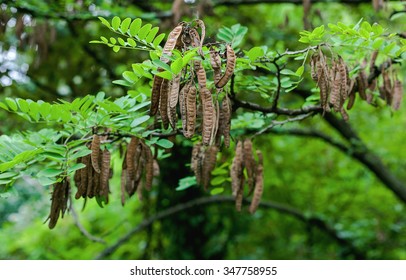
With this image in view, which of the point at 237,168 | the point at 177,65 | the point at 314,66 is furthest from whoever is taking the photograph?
the point at 237,168

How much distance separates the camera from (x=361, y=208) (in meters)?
5.66

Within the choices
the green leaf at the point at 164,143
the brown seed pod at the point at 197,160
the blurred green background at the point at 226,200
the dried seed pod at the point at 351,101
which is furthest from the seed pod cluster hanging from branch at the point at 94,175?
the blurred green background at the point at 226,200

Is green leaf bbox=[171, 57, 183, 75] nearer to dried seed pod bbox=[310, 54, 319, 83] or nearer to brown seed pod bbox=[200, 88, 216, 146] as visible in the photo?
brown seed pod bbox=[200, 88, 216, 146]

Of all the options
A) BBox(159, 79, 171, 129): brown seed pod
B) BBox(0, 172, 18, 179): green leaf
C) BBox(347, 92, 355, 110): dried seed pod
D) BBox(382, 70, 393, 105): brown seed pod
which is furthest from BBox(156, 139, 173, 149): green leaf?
BBox(382, 70, 393, 105): brown seed pod

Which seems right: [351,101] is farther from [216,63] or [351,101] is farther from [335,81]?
[216,63]

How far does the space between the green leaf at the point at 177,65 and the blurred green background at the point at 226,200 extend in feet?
7.85

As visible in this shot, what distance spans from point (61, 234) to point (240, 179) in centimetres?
388

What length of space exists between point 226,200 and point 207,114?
2.91 m

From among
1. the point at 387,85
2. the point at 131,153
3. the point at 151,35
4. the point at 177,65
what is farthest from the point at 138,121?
the point at 387,85

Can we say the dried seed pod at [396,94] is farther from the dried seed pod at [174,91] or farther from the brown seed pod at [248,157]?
the dried seed pod at [174,91]

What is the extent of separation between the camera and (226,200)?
14.6ft

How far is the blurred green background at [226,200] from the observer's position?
15.2 ft
